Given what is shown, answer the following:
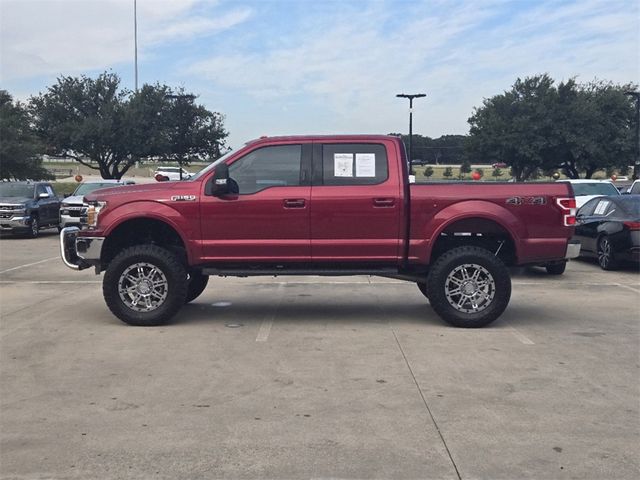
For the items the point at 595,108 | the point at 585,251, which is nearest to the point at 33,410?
the point at 585,251

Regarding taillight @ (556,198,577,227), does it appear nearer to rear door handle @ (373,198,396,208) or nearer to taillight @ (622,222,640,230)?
rear door handle @ (373,198,396,208)

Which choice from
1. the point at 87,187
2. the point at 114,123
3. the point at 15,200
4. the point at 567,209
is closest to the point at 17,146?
the point at 114,123

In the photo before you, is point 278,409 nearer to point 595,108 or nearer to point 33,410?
point 33,410

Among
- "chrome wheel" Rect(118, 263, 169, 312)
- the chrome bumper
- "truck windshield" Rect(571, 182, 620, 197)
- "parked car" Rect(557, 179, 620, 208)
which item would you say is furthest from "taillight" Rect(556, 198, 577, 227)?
"truck windshield" Rect(571, 182, 620, 197)

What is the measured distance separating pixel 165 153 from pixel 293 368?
3267cm

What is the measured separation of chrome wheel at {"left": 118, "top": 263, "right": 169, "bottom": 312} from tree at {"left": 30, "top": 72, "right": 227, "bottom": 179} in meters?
27.7

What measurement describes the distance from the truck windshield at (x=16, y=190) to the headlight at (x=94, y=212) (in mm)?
15022

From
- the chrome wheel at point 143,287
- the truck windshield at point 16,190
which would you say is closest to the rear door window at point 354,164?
the chrome wheel at point 143,287

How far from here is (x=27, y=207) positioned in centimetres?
2078

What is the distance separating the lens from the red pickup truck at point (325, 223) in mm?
7965

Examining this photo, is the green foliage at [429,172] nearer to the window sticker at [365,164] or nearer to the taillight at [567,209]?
the taillight at [567,209]

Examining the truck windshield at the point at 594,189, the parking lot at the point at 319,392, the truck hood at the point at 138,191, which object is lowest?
the parking lot at the point at 319,392

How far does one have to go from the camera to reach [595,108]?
38062 millimetres

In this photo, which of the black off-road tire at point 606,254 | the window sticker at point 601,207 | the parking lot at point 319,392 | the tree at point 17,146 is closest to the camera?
the parking lot at point 319,392
